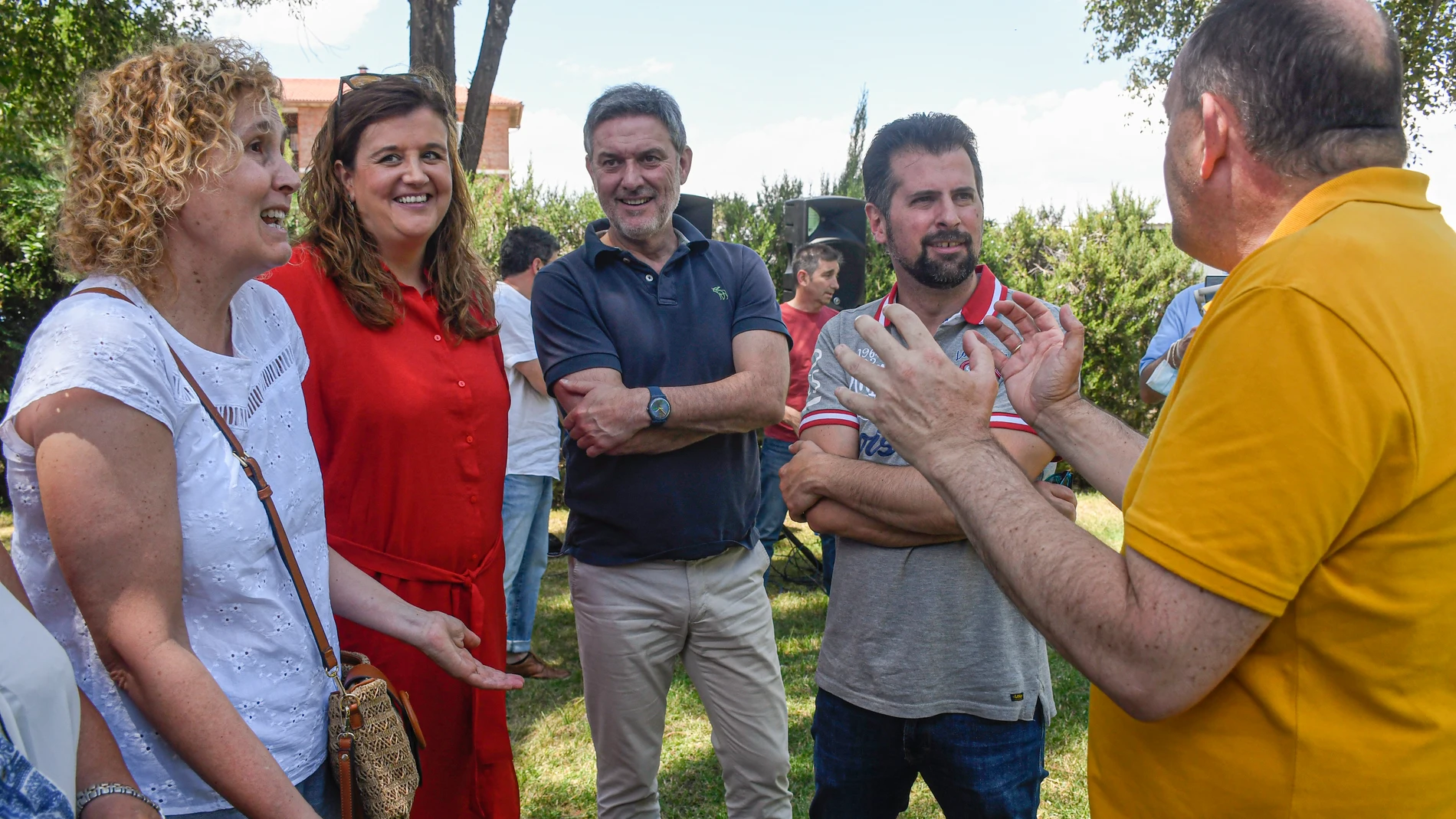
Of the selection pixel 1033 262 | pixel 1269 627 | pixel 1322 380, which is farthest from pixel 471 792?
pixel 1033 262

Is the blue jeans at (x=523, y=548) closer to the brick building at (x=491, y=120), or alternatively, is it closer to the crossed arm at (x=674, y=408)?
the crossed arm at (x=674, y=408)

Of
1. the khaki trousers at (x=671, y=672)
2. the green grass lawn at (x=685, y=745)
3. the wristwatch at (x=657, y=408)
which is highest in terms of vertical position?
the wristwatch at (x=657, y=408)

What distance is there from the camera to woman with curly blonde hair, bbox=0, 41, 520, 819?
1.36 m

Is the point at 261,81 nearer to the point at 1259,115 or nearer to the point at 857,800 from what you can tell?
the point at 1259,115

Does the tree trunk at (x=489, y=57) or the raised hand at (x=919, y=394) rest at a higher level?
the tree trunk at (x=489, y=57)

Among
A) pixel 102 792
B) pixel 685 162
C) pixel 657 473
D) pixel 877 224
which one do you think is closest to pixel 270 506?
pixel 102 792

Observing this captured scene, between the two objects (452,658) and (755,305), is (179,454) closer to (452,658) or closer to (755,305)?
(452,658)

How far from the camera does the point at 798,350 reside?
7062 millimetres

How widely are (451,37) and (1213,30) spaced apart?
21.8ft

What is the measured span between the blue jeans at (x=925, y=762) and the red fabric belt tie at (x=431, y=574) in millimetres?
830

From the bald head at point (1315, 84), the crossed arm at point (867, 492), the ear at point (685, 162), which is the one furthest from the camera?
the ear at point (685, 162)

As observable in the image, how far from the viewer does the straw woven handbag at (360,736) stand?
1634 millimetres

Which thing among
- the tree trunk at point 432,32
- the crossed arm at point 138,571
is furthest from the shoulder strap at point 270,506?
the tree trunk at point 432,32

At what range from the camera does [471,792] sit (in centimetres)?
238
